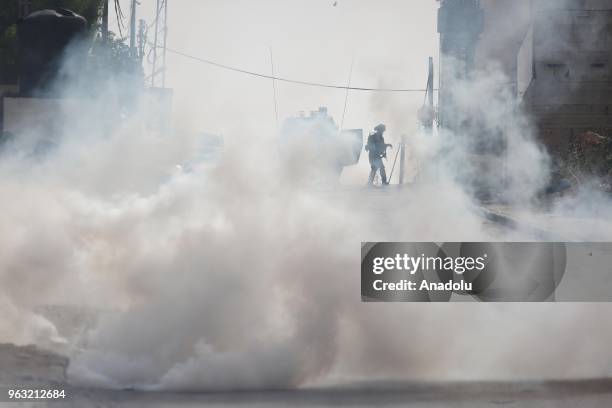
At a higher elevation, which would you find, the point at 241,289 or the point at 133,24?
the point at 133,24

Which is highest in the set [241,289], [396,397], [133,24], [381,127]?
[133,24]

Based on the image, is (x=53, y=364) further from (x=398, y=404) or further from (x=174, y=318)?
(x=398, y=404)

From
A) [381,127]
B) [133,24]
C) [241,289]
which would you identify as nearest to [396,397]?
[241,289]

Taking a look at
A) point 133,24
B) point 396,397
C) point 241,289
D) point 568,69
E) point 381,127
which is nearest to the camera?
point 396,397

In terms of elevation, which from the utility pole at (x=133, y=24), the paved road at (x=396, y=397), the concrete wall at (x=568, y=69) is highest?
the utility pole at (x=133, y=24)

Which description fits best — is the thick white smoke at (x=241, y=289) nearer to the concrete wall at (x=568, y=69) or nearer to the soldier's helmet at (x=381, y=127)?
the soldier's helmet at (x=381, y=127)

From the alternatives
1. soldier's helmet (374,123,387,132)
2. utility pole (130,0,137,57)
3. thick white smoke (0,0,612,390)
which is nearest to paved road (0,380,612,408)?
thick white smoke (0,0,612,390)

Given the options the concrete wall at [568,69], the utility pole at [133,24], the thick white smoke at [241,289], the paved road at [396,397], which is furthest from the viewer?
the utility pole at [133,24]

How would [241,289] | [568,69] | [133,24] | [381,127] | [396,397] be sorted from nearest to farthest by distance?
[396,397] → [241,289] → [381,127] → [568,69] → [133,24]

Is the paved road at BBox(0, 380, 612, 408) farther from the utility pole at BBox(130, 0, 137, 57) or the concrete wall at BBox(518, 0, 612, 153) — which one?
the utility pole at BBox(130, 0, 137, 57)

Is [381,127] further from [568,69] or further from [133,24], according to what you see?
[133,24]

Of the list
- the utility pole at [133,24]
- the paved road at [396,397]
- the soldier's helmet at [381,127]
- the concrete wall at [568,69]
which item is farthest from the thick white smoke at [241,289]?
the utility pole at [133,24]

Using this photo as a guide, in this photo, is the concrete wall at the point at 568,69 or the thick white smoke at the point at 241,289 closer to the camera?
the thick white smoke at the point at 241,289

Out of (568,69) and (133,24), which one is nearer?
(568,69)
